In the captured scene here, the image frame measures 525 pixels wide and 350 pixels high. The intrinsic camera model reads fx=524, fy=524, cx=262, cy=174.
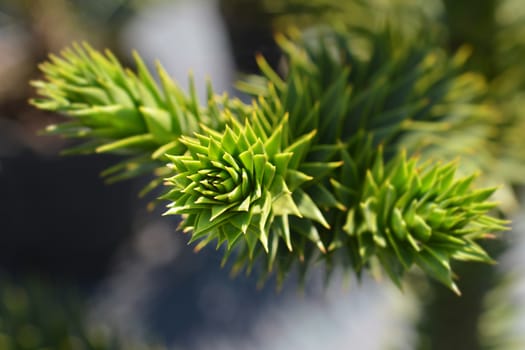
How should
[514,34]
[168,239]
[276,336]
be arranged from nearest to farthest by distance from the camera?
1. [514,34]
2. [276,336]
3. [168,239]

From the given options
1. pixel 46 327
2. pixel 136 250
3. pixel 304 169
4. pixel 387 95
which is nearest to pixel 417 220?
pixel 304 169

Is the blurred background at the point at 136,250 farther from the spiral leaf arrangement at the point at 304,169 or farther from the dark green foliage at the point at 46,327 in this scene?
the spiral leaf arrangement at the point at 304,169

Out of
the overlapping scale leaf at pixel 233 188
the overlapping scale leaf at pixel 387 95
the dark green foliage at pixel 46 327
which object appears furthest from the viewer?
the dark green foliage at pixel 46 327

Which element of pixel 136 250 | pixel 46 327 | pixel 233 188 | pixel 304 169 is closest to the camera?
pixel 233 188

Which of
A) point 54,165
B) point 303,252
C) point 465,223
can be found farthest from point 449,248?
point 54,165

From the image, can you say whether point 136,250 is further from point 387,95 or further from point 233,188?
point 233,188

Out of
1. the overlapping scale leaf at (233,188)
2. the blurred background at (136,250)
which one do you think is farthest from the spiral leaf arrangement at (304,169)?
the blurred background at (136,250)

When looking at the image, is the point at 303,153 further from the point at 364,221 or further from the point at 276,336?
the point at 276,336
